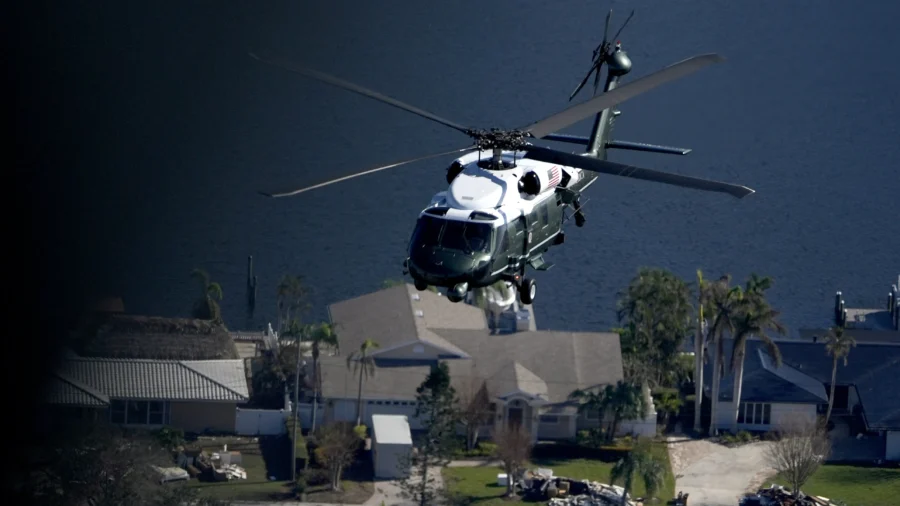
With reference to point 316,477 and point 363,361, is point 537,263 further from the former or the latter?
point 363,361

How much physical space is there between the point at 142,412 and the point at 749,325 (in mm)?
17813

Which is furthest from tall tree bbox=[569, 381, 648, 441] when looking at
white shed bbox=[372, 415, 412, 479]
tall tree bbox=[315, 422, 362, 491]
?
tall tree bbox=[315, 422, 362, 491]

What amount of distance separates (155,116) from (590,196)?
2775 cm

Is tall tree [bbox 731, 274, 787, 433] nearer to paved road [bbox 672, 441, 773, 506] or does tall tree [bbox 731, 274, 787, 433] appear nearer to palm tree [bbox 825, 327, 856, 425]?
paved road [bbox 672, 441, 773, 506]

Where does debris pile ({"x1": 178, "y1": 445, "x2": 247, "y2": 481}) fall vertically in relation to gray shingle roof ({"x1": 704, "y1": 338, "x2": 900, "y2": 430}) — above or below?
below

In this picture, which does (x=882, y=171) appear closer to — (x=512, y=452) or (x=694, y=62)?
(x=512, y=452)

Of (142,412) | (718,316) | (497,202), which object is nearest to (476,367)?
(718,316)

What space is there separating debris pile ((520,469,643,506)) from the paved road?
2.07m

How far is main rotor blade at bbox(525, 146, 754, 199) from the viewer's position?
1034 inches

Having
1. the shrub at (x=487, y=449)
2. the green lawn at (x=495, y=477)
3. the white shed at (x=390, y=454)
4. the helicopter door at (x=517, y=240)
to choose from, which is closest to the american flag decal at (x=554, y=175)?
the helicopter door at (x=517, y=240)

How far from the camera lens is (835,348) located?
57562 mm

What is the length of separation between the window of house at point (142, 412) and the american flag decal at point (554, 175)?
26575mm

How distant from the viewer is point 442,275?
2800cm

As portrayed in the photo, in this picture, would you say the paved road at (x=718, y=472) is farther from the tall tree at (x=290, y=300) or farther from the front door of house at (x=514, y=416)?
the tall tree at (x=290, y=300)
